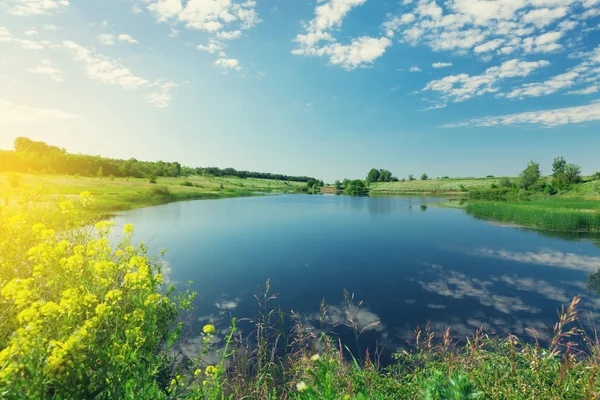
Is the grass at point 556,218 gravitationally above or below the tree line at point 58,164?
below

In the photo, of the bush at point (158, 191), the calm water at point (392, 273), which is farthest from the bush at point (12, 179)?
the bush at point (158, 191)

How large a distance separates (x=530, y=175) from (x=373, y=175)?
100676mm

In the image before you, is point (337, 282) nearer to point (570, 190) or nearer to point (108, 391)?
point (108, 391)

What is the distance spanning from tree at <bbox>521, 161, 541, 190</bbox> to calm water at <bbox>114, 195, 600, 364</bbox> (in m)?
82.4

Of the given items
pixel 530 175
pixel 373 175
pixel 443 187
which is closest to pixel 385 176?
pixel 373 175

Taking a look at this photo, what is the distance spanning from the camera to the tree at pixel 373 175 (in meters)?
189

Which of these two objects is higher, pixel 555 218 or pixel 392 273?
pixel 555 218

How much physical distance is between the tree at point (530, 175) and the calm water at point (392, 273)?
270ft

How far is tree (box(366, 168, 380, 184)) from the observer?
188512 mm

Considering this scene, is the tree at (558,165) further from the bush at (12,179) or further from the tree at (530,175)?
the bush at (12,179)

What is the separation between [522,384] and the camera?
3.60 metres

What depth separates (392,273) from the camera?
16375 mm

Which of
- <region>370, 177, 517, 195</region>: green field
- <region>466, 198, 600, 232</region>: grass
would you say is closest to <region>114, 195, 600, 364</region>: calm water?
<region>466, 198, 600, 232</region>: grass

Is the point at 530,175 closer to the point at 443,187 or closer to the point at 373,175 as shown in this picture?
the point at 443,187
